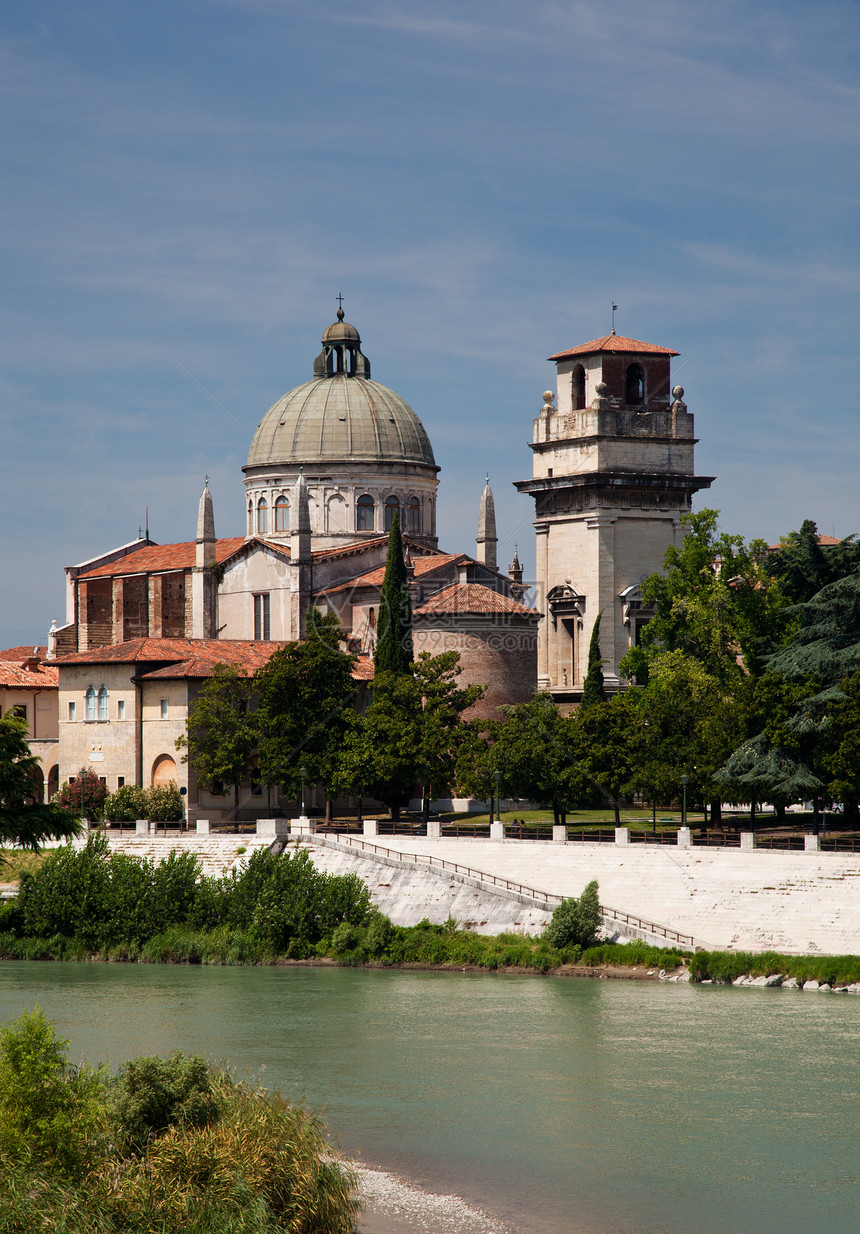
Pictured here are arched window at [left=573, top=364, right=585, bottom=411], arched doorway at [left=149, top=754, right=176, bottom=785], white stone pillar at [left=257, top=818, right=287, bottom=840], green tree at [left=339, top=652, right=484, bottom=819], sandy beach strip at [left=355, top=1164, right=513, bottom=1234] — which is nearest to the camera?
sandy beach strip at [left=355, top=1164, right=513, bottom=1234]

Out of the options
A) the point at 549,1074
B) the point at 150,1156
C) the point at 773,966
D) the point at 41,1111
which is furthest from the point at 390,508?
the point at 41,1111

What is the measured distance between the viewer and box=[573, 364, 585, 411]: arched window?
218 feet

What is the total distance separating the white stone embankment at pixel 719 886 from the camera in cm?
3853

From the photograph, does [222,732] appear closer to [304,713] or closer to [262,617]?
[304,713]

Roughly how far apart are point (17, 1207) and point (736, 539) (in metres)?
38.9

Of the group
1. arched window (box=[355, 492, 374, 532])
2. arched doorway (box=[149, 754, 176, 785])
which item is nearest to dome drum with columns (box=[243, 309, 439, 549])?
arched window (box=[355, 492, 374, 532])

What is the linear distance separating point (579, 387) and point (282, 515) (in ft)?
49.2

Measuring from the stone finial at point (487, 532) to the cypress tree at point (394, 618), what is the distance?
453 inches

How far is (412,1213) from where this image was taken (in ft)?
68.5

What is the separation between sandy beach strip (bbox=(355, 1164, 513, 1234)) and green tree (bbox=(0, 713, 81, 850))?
5.83 meters

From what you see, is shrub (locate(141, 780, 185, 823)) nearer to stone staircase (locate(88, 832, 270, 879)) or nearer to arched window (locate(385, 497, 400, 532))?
stone staircase (locate(88, 832, 270, 879))

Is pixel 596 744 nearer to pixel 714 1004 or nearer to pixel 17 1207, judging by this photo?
pixel 714 1004


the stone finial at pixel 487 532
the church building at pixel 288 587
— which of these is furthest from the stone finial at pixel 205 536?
the stone finial at pixel 487 532

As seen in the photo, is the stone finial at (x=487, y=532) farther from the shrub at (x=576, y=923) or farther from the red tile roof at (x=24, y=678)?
the shrub at (x=576, y=923)
